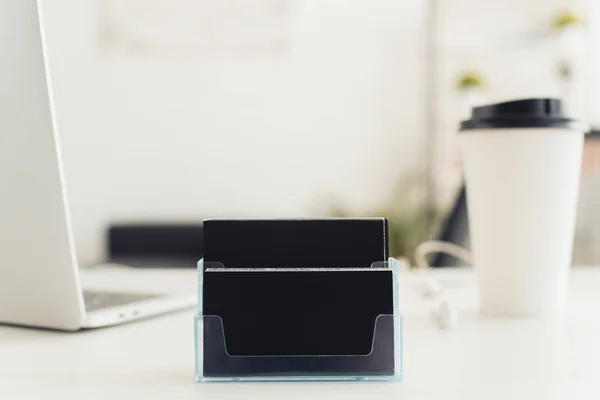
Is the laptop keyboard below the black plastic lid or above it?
below

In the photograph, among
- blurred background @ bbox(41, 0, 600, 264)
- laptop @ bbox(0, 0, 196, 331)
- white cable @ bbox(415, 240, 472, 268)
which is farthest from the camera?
blurred background @ bbox(41, 0, 600, 264)

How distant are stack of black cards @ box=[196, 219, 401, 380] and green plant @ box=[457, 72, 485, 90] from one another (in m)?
2.30

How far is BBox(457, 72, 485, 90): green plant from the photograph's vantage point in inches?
103

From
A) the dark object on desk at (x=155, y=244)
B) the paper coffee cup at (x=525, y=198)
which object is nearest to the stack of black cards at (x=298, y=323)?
the paper coffee cup at (x=525, y=198)

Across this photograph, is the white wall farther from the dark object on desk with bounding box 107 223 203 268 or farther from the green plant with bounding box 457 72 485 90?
the green plant with bounding box 457 72 485 90

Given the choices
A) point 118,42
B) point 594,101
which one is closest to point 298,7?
point 118,42

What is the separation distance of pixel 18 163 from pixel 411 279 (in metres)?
0.59

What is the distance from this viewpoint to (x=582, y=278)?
3.27 ft

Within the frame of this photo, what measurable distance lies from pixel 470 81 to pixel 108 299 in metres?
A: 2.16

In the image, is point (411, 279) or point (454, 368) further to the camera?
point (411, 279)

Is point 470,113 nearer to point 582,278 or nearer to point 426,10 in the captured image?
point 582,278

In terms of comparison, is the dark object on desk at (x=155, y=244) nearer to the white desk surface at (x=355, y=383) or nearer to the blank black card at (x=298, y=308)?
the white desk surface at (x=355, y=383)

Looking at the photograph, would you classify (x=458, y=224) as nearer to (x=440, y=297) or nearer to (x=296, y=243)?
(x=440, y=297)

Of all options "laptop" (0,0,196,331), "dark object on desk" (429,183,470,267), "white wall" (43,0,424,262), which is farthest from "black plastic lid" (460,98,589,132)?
"white wall" (43,0,424,262)
